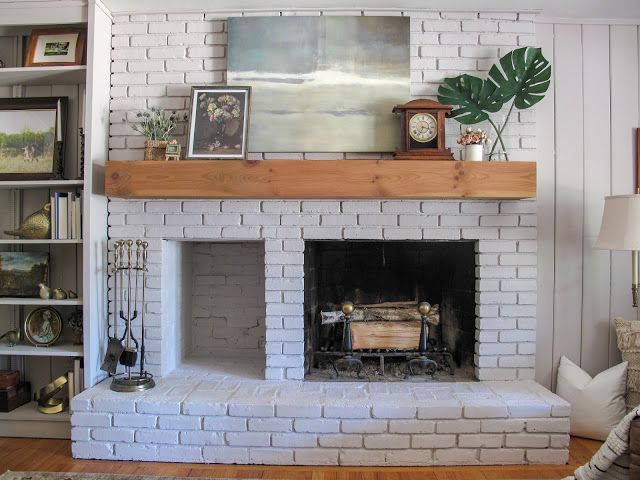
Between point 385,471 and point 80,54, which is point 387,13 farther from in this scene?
point 385,471

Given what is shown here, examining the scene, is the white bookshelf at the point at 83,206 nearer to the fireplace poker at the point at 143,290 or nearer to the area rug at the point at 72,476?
the fireplace poker at the point at 143,290

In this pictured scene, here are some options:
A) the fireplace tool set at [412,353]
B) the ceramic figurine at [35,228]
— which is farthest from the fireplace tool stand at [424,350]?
the ceramic figurine at [35,228]

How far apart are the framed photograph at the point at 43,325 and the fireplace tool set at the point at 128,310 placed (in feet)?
1.16

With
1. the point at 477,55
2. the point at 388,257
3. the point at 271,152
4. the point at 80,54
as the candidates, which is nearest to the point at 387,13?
the point at 477,55

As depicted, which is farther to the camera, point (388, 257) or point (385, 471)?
point (388, 257)

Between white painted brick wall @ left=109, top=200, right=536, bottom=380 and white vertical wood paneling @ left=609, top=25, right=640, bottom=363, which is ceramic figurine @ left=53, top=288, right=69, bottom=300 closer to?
white painted brick wall @ left=109, top=200, right=536, bottom=380

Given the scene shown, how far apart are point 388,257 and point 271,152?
0.88m

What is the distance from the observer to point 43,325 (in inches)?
111

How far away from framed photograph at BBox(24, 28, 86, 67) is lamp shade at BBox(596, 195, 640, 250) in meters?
2.69

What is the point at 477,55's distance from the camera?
2.71 meters

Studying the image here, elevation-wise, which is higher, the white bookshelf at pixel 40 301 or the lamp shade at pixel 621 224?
the lamp shade at pixel 621 224

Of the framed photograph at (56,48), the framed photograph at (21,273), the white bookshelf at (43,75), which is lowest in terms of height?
the framed photograph at (21,273)

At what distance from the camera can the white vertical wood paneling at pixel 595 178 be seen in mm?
2805

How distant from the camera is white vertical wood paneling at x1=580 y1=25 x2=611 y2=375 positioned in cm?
280
